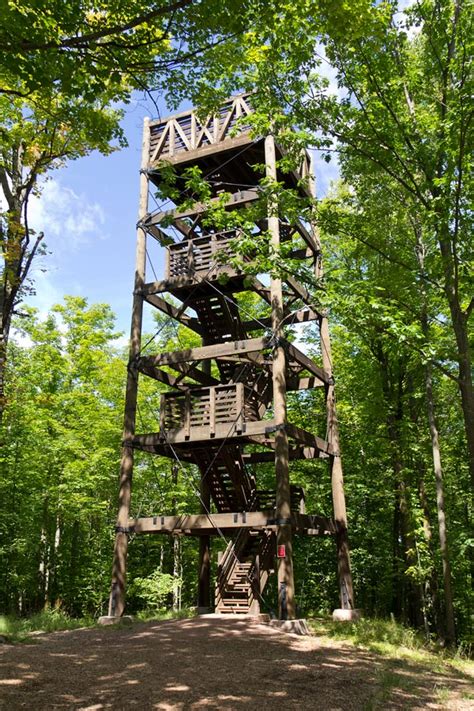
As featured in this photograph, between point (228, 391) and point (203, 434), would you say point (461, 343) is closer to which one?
point (228, 391)

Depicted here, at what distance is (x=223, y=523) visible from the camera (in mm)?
13805

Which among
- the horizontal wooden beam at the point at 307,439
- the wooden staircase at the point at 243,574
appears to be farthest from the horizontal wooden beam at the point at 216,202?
the wooden staircase at the point at 243,574

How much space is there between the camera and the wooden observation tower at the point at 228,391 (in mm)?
13875

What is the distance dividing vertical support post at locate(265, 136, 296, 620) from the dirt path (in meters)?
1.74

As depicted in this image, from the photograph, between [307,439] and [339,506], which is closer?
[307,439]

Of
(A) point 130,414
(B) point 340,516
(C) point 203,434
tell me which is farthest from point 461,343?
(A) point 130,414

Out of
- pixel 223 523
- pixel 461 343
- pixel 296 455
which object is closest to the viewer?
pixel 461 343

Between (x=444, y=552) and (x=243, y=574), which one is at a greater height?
(x=444, y=552)

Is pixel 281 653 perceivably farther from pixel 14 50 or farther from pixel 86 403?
pixel 86 403

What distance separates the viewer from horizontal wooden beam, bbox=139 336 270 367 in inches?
561

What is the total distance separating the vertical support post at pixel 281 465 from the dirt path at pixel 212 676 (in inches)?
68.6

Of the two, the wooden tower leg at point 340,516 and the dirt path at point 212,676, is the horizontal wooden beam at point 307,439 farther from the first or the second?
the dirt path at point 212,676

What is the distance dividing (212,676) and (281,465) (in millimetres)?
6400

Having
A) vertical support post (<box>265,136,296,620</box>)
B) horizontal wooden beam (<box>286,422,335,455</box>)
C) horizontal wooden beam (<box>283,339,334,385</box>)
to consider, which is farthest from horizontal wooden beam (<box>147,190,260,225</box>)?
horizontal wooden beam (<box>286,422,335,455</box>)
